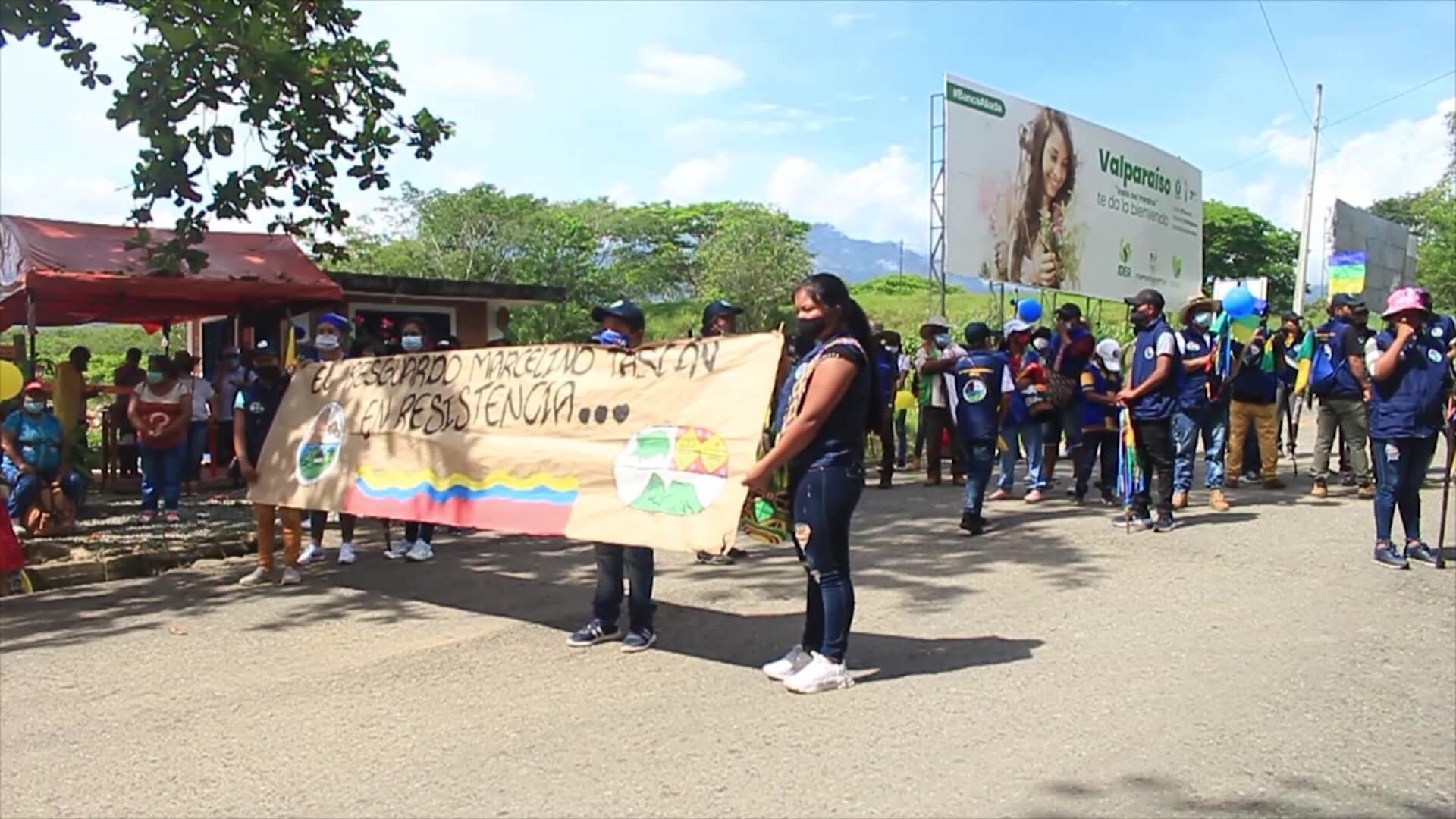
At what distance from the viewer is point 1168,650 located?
568 cm

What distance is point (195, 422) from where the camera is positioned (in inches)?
484

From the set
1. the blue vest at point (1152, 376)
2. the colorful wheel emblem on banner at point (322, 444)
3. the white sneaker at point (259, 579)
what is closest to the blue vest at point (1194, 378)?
the blue vest at point (1152, 376)

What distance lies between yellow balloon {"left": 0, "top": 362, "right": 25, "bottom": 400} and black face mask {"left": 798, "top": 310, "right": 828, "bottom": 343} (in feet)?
23.3

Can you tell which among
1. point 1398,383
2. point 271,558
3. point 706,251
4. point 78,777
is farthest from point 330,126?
point 706,251

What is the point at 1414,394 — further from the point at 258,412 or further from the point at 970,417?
the point at 258,412

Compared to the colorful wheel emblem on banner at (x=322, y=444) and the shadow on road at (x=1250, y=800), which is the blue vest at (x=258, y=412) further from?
the shadow on road at (x=1250, y=800)

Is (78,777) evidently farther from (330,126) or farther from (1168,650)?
(330,126)

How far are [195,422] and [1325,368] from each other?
1155cm

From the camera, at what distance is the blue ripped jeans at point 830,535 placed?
5.05 meters

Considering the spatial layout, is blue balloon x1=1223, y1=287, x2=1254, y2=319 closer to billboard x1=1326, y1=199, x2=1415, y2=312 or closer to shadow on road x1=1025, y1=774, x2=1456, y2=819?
shadow on road x1=1025, y1=774, x2=1456, y2=819

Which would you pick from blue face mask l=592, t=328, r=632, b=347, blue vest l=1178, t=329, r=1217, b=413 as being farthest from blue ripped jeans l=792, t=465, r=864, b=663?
blue vest l=1178, t=329, r=1217, b=413

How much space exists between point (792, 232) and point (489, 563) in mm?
52496

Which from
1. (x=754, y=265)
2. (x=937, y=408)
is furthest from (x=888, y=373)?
(x=754, y=265)

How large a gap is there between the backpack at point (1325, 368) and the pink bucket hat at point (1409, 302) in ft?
8.86
